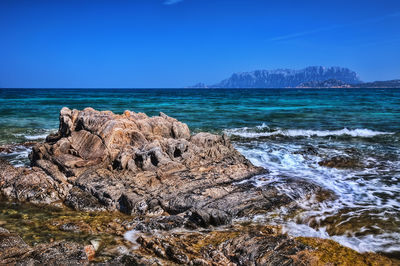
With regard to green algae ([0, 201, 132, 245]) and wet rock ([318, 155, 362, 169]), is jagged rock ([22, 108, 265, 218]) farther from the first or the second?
wet rock ([318, 155, 362, 169])

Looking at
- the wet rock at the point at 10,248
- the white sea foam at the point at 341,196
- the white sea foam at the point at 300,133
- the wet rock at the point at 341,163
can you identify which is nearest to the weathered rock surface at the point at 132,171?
the white sea foam at the point at 341,196

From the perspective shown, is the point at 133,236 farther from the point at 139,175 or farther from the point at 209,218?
the point at 139,175

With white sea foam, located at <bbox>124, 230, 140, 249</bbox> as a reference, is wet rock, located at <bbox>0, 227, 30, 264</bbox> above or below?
above

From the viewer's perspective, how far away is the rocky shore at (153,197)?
4656 mm

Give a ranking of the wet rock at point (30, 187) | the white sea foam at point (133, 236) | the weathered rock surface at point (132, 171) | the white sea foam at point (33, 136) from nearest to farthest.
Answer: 1. the white sea foam at point (133, 236)
2. the weathered rock surface at point (132, 171)
3. the wet rock at point (30, 187)
4. the white sea foam at point (33, 136)

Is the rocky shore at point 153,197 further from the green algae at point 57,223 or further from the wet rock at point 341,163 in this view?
the wet rock at point 341,163

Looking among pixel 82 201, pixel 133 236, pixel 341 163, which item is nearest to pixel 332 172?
pixel 341 163

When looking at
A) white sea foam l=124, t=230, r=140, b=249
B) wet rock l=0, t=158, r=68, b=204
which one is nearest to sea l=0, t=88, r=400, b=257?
white sea foam l=124, t=230, r=140, b=249

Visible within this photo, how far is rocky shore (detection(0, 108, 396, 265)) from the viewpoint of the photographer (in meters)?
4.66

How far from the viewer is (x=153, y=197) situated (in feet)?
22.7

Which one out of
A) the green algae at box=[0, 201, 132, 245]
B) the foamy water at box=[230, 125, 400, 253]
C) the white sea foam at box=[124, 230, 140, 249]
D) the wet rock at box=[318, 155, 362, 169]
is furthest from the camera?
the wet rock at box=[318, 155, 362, 169]

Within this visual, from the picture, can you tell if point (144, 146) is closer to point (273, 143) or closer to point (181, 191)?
point (181, 191)

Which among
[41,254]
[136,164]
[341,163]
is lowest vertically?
[341,163]

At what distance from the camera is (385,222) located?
617 centimetres
